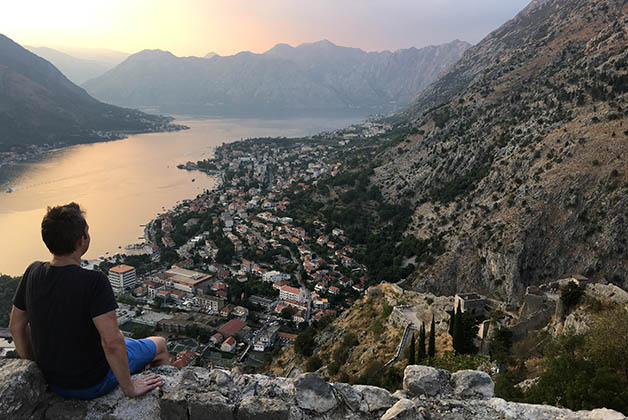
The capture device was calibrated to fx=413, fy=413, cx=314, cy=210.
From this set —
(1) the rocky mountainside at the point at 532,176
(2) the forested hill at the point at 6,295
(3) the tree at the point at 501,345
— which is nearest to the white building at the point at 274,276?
(1) the rocky mountainside at the point at 532,176

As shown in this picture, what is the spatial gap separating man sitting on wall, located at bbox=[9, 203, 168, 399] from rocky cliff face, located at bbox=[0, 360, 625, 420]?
0.29 ft

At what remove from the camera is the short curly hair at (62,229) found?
2051mm

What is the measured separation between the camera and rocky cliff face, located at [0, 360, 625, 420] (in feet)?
7.00

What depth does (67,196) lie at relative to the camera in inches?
1614

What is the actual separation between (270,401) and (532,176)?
21.0 metres

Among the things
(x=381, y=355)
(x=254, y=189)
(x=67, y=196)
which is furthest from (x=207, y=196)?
(x=381, y=355)

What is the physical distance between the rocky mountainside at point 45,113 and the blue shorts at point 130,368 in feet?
269

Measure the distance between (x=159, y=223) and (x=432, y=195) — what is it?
2273cm

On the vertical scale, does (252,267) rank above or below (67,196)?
below

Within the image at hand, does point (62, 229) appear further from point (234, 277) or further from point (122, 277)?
point (122, 277)

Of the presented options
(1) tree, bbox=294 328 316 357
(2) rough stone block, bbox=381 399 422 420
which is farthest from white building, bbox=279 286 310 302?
(2) rough stone block, bbox=381 399 422 420

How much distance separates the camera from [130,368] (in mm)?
2430

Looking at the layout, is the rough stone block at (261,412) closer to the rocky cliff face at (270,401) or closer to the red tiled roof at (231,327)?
the rocky cliff face at (270,401)

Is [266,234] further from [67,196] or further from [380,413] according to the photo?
[380,413]
